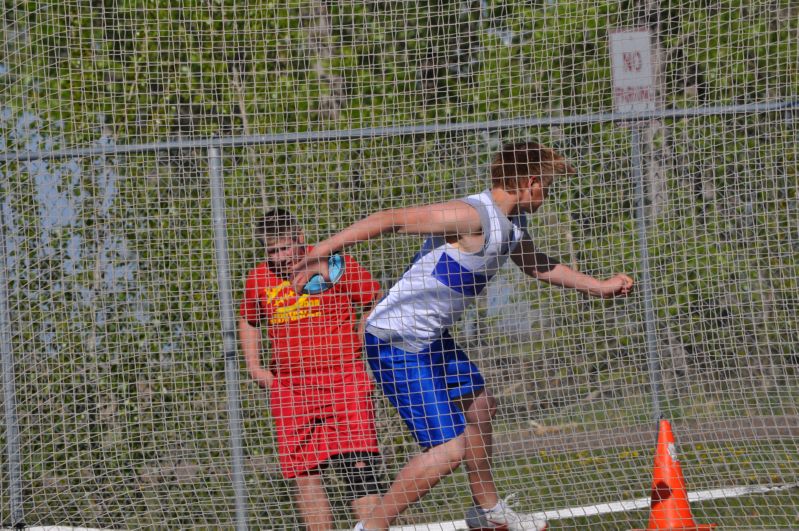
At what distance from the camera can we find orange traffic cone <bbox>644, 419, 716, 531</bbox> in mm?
4355

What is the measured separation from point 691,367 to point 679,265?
51cm

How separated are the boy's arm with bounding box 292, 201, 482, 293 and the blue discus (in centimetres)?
37

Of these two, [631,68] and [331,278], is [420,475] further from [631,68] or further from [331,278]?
[631,68]

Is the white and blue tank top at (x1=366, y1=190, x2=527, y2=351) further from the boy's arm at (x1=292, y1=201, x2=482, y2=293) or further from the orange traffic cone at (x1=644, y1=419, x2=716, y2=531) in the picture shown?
the orange traffic cone at (x1=644, y1=419, x2=716, y2=531)

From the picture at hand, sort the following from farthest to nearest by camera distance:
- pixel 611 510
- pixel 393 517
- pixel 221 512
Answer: pixel 221 512 < pixel 611 510 < pixel 393 517

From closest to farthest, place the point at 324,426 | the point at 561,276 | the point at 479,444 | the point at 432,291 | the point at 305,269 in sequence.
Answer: the point at 305,269, the point at 432,291, the point at 479,444, the point at 561,276, the point at 324,426

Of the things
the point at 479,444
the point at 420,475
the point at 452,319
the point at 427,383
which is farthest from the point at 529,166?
the point at 420,475

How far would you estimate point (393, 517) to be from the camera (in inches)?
160

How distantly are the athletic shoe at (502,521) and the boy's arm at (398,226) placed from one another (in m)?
1.23

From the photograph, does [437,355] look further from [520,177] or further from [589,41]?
[589,41]

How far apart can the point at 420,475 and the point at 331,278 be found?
0.98 meters

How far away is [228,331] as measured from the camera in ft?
15.1

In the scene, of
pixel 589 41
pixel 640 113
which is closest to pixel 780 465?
pixel 640 113

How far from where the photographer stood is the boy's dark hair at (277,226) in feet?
14.8
